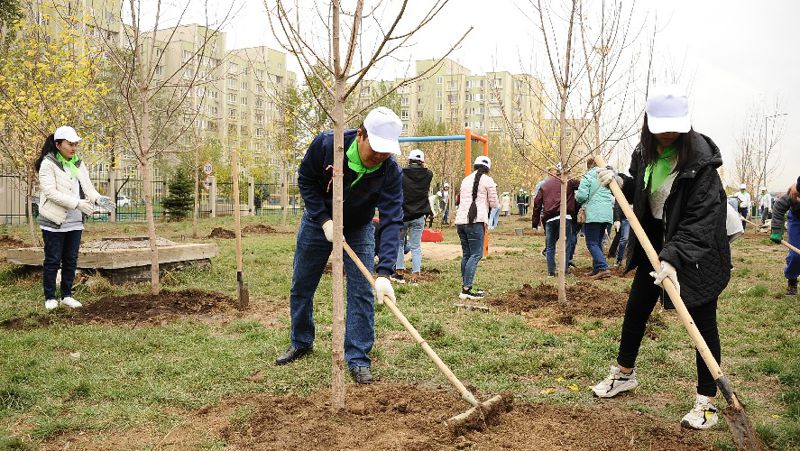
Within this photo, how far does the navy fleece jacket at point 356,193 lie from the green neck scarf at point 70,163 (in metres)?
3.65

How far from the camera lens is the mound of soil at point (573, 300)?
645 centimetres

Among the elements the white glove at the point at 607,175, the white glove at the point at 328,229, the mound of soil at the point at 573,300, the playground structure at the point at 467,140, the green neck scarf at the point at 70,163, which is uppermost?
the playground structure at the point at 467,140

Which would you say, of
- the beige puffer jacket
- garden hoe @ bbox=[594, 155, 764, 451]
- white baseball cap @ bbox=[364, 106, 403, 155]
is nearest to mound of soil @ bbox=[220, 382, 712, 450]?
garden hoe @ bbox=[594, 155, 764, 451]

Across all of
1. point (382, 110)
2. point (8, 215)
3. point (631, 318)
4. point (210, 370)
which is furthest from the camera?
point (8, 215)

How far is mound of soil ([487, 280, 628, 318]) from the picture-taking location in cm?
645

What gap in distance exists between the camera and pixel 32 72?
11281mm

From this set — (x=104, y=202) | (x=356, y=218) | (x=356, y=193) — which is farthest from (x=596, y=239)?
(x=104, y=202)

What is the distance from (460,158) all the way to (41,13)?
795 inches

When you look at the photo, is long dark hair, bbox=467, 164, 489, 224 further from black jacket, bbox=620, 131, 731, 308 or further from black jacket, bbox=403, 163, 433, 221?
black jacket, bbox=620, 131, 731, 308

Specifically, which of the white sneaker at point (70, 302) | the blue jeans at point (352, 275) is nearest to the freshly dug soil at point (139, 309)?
the white sneaker at point (70, 302)

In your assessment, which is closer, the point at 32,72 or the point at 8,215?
the point at 32,72

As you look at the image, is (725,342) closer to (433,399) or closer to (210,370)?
(433,399)

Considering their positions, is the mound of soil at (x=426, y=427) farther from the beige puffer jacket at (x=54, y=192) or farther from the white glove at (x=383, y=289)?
the beige puffer jacket at (x=54, y=192)

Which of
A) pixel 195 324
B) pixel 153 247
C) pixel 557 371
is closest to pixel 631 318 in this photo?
pixel 557 371
